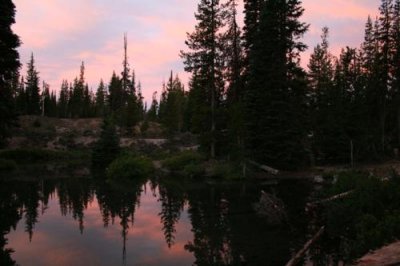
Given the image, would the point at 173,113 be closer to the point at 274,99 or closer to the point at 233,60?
the point at 233,60

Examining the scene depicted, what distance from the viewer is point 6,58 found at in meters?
29.4

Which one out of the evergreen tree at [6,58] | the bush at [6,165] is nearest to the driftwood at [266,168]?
the evergreen tree at [6,58]

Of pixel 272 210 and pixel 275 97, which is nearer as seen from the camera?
pixel 272 210

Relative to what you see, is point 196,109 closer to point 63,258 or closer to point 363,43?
point 63,258

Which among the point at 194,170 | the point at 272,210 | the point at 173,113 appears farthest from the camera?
the point at 173,113

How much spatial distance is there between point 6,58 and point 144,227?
2082cm

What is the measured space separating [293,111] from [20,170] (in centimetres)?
2491

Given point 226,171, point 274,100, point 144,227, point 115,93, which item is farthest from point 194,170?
point 115,93

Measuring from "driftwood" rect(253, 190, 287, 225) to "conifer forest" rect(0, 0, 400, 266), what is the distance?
46 millimetres

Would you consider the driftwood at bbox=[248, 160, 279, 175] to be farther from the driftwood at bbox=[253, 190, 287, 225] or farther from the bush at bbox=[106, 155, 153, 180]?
the driftwood at bbox=[253, 190, 287, 225]

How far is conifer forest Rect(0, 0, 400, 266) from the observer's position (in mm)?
12039

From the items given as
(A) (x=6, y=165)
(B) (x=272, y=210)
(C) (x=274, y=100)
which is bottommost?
(B) (x=272, y=210)

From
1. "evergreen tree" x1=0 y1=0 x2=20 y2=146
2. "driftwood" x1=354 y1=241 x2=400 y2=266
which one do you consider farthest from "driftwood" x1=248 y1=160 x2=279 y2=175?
"driftwood" x1=354 y1=241 x2=400 y2=266

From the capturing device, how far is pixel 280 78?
33812 mm
